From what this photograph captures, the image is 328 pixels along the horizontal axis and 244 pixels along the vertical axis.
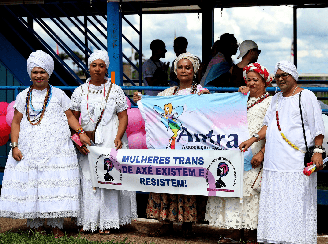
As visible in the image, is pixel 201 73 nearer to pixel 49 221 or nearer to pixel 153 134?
pixel 153 134

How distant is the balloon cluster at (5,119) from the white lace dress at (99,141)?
0.93 m

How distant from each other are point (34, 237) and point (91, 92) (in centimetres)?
176

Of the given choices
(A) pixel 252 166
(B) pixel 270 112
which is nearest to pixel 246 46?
(B) pixel 270 112

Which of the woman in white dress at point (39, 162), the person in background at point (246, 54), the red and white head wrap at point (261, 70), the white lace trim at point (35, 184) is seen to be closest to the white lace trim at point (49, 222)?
the woman in white dress at point (39, 162)

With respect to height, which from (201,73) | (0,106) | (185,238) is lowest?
(185,238)

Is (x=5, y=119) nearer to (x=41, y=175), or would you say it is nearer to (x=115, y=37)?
(x=41, y=175)

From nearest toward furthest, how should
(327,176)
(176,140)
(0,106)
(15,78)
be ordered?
1. (176,140)
2. (0,106)
3. (327,176)
4. (15,78)

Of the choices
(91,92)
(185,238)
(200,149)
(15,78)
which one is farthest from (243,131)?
(15,78)

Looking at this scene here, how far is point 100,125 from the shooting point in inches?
218

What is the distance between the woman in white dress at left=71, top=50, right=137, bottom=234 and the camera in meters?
5.51

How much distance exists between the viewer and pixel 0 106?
636 centimetres

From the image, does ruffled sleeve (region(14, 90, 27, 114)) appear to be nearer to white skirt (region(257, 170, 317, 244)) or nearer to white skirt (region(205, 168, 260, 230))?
white skirt (region(205, 168, 260, 230))

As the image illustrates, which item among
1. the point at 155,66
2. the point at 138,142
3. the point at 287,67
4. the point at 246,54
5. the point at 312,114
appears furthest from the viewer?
Answer: the point at 155,66

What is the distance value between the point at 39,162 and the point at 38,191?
1.07 feet
